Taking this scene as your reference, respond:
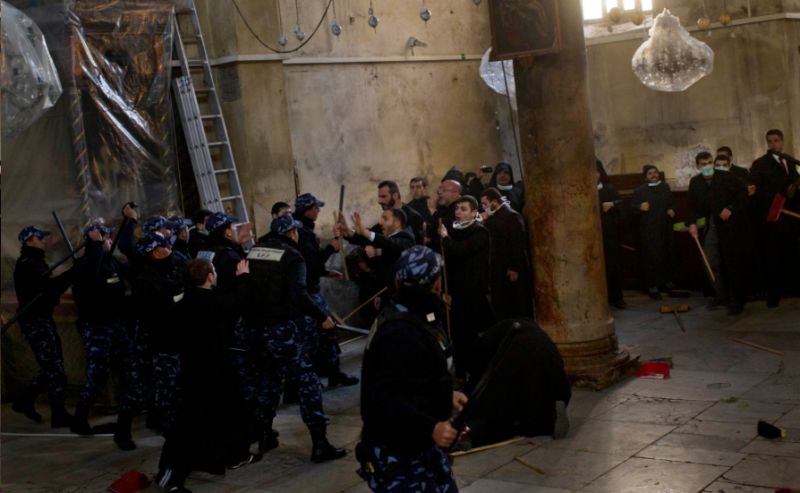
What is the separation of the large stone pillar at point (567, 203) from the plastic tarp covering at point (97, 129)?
5.54m

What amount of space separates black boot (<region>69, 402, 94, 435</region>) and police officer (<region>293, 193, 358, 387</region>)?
241 cm

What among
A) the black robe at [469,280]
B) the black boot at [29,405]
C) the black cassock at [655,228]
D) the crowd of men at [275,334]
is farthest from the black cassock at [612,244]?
the black boot at [29,405]

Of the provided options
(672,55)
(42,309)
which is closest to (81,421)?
(42,309)

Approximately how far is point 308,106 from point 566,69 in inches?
260

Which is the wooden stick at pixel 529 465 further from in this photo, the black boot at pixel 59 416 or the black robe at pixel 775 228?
the black robe at pixel 775 228

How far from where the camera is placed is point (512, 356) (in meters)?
8.54

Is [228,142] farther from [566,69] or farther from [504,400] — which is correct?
[504,400]

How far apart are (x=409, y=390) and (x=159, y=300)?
4.07 metres

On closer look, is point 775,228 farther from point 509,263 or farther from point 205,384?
point 205,384

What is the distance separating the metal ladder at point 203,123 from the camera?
13.9 meters

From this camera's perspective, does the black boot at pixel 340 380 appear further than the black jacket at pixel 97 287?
Yes

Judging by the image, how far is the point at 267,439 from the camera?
9117mm

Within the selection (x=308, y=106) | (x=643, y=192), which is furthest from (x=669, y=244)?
(x=308, y=106)

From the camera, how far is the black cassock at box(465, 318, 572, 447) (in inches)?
335
